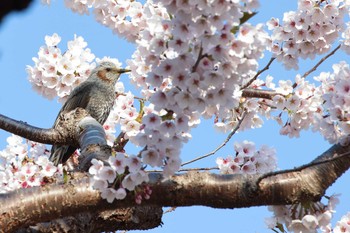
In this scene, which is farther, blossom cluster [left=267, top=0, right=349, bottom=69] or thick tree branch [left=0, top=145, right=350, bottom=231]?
blossom cluster [left=267, top=0, right=349, bottom=69]

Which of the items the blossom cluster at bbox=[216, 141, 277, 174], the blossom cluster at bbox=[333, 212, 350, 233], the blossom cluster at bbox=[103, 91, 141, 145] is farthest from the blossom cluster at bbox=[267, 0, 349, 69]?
the blossom cluster at bbox=[333, 212, 350, 233]

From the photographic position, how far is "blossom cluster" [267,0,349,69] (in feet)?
13.9

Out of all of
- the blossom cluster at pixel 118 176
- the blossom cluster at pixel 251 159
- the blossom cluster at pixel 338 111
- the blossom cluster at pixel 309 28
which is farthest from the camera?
the blossom cluster at pixel 309 28

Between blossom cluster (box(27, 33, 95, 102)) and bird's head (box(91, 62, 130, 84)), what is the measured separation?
791 millimetres

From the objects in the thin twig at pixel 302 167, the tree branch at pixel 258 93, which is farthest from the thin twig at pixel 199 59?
the tree branch at pixel 258 93

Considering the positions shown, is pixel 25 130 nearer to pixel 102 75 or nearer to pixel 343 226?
pixel 102 75

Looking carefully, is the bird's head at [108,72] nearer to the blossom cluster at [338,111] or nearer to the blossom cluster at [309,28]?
the blossom cluster at [309,28]

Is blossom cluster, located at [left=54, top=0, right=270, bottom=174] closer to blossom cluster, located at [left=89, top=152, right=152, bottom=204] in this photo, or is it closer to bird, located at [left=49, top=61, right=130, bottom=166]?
blossom cluster, located at [left=89, top=152, right=152, bottom=204]

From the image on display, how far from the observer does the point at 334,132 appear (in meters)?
2.91

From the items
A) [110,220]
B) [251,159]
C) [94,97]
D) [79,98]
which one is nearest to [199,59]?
[110,220]

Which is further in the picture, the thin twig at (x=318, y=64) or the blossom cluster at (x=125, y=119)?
the blossom cluster at (x=125, y=119)

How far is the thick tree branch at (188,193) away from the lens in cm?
262

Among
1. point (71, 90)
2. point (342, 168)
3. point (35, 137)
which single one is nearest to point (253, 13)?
point (342, 168)

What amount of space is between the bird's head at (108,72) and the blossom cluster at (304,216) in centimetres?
387
